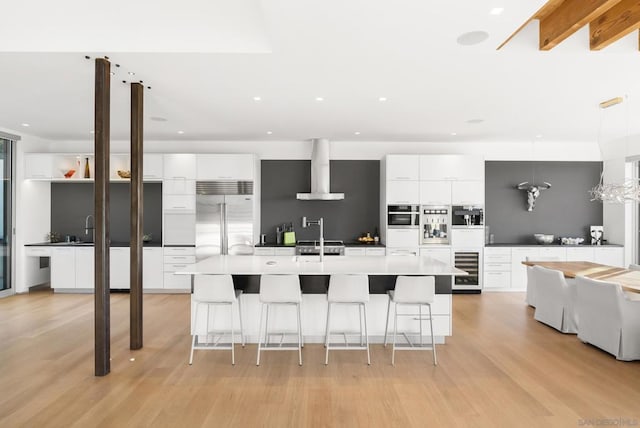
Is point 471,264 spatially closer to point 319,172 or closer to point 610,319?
point 610,319

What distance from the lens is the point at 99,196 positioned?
333cm

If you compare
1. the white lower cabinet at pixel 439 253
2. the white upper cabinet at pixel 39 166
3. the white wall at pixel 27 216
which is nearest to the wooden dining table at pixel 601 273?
the white lower cabinet at pixel 439 253

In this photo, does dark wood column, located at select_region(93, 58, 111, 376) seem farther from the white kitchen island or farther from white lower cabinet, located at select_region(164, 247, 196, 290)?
white lower cabinet, located at select_region(164, 247, 196, 290)

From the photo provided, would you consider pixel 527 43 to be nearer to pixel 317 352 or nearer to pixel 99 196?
pixel 317 352

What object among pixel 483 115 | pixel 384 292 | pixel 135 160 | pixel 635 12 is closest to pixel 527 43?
pixel 635 12

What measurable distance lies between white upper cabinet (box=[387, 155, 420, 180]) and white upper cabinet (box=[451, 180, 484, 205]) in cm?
73

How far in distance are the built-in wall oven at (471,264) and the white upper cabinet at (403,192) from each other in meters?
1.23

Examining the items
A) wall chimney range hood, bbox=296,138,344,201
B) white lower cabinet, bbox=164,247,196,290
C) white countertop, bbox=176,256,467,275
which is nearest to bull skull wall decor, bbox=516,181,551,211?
wall chimney range hood, bbox=296,138,344,201

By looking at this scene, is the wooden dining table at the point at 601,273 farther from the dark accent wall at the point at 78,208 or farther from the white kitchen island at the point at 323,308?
the dark accent wall at the point at 78,208

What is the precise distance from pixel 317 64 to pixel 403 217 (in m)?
4.00

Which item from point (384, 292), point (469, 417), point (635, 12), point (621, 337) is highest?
point (635, 12)

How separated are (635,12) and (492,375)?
3.04m

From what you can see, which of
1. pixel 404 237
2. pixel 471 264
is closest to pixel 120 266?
pixel 404 237

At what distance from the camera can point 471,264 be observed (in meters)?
6.83
